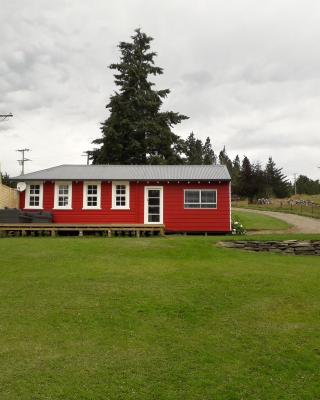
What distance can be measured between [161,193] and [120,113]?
813 inches

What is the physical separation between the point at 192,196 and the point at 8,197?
925 centimetres

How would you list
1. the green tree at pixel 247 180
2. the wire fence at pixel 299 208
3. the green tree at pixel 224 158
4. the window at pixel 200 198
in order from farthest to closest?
the green tree at pixel 224 158 → the green tree at pixel 247 180 → the wire fence at pixel 299 208 → the window at pixel 200 198

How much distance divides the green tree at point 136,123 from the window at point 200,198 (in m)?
16.5

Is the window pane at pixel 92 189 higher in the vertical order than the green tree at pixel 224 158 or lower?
lower

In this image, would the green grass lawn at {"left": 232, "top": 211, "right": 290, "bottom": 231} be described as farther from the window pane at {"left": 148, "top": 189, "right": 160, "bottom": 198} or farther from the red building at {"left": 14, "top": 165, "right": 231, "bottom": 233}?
the window pane at {"left": 148, "top": 189, "right": 160, "bottom": 198}

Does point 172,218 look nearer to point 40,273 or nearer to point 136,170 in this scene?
Answer: point 136,170

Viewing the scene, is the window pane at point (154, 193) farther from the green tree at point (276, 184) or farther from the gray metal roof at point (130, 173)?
the green tree at point (276, 184)

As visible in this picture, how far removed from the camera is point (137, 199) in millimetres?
21344

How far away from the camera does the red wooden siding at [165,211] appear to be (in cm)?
2088

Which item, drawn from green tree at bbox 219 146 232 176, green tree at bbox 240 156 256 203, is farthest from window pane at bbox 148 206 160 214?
green tree at bbox 219 146 232 176

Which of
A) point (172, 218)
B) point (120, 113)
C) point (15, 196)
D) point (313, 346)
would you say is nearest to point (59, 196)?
point (15, 196)

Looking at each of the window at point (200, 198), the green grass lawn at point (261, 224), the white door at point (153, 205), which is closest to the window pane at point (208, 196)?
the window at point (200, 198)

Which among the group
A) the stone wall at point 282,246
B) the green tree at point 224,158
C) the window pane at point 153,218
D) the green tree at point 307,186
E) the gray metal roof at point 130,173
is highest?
the green tree at point 224,158

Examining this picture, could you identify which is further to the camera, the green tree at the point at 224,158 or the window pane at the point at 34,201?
the green tree at the point at 224,158
